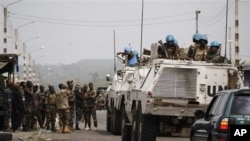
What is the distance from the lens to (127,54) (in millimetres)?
28562

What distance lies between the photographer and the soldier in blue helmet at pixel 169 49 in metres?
20.7

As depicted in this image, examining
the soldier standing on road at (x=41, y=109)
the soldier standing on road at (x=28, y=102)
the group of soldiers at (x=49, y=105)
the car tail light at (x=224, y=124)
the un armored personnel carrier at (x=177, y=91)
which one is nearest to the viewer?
the car tail light at (x=224, y=124)

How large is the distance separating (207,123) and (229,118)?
1554mm

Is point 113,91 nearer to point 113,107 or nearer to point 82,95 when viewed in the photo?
point 113,107

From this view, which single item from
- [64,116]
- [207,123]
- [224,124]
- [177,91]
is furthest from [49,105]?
[224,124]

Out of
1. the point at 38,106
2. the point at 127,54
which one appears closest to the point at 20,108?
the point at 38,106

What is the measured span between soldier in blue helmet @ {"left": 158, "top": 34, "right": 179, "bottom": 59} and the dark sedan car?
22.5ft

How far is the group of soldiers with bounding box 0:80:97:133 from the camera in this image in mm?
27609

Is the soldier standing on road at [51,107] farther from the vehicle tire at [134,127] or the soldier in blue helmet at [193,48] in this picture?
the soldier in blue helmet at [193,48]

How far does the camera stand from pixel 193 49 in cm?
2080

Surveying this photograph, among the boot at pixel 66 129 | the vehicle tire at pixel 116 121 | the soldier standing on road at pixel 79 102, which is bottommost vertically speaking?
the boot at pixel 66 129

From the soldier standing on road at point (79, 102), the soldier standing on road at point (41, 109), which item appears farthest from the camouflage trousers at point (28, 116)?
the soldier standing on road at point (79, 102)

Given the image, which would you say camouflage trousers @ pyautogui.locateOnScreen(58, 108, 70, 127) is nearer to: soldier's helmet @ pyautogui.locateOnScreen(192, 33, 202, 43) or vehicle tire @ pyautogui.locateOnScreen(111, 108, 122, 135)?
vehicle tire @ pyautogui.locateOnScreen(111, 108, 122, 135)

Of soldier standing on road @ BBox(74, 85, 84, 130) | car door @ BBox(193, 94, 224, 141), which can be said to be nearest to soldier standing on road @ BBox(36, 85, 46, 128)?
soldier standing on road @ BBox(74, 85, 84, 130)
